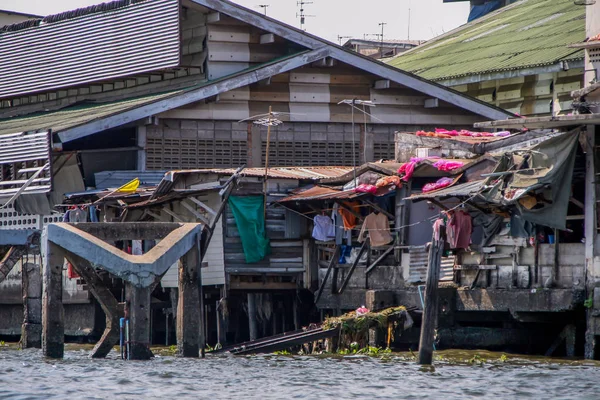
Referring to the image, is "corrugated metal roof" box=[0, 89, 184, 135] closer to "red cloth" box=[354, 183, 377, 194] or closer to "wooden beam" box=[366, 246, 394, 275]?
"red cloth" box=[354, 183, 377, 194]

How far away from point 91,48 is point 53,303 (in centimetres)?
1508

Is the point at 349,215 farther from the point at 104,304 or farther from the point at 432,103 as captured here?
the point at 104,304

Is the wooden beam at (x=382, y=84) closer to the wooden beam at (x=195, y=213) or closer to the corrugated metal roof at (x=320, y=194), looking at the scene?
the corrugated metal roof at (x=320, y=194)

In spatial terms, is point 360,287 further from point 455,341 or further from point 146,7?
point 146,7

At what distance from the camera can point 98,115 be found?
32.7 meters

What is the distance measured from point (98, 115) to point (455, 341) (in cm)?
1096

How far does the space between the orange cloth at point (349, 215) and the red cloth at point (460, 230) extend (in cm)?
385

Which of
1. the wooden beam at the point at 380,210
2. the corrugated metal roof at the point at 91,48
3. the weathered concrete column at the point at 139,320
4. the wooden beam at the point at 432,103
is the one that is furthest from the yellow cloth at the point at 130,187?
the wooden beam at the point at 432,103

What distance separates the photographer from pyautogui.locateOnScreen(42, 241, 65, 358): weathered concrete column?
79.4ft

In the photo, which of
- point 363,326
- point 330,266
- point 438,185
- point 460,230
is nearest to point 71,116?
point 330,266

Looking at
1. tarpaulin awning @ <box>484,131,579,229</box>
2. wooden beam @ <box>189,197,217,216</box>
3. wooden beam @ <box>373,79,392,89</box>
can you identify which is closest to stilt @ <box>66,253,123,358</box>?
wooden beam @ <box>189,197,217,216</box>

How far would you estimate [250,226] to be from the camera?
101 ft

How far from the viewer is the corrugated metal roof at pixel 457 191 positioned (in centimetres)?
2602

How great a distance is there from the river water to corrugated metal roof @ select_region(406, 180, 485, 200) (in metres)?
3.09
